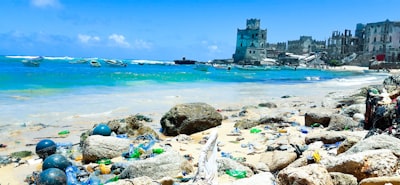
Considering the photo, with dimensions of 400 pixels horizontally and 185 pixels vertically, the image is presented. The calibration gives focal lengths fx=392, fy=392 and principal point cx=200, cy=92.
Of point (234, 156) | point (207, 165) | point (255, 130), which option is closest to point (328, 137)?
point (234, 156)

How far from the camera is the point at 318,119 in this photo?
33.1 feet

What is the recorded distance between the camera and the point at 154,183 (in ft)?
14.6

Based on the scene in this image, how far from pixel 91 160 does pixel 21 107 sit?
8368 millimetres

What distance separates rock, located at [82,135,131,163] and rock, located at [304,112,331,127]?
4989 millimetres

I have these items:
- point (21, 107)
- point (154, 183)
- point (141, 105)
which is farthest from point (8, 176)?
point (141, 105)

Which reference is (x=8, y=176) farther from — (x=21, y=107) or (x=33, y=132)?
(x=21, y=107)

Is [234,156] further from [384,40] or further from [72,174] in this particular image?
[384,40]

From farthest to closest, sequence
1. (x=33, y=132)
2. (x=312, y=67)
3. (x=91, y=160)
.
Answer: (x=312, y=67) < (x=33, y=132) < (x=91, y=160)

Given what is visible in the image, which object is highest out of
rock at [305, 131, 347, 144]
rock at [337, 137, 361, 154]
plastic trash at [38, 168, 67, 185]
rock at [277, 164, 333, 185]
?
rock at [277, 164, 333, 185]

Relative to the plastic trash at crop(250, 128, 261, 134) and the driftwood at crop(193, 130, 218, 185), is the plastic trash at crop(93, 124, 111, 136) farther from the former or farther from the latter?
the driftwood at crop(193, 130, 218, 185)

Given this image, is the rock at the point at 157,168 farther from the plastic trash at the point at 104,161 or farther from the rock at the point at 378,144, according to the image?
the rock at the point at 378,144

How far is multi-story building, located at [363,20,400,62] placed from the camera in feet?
252

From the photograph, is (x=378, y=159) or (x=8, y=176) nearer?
(x=378, y=159)

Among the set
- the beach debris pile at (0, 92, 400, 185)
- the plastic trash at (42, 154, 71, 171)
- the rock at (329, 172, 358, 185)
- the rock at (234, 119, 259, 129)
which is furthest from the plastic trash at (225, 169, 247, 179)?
the rock at (234, 119, 259, 129)
